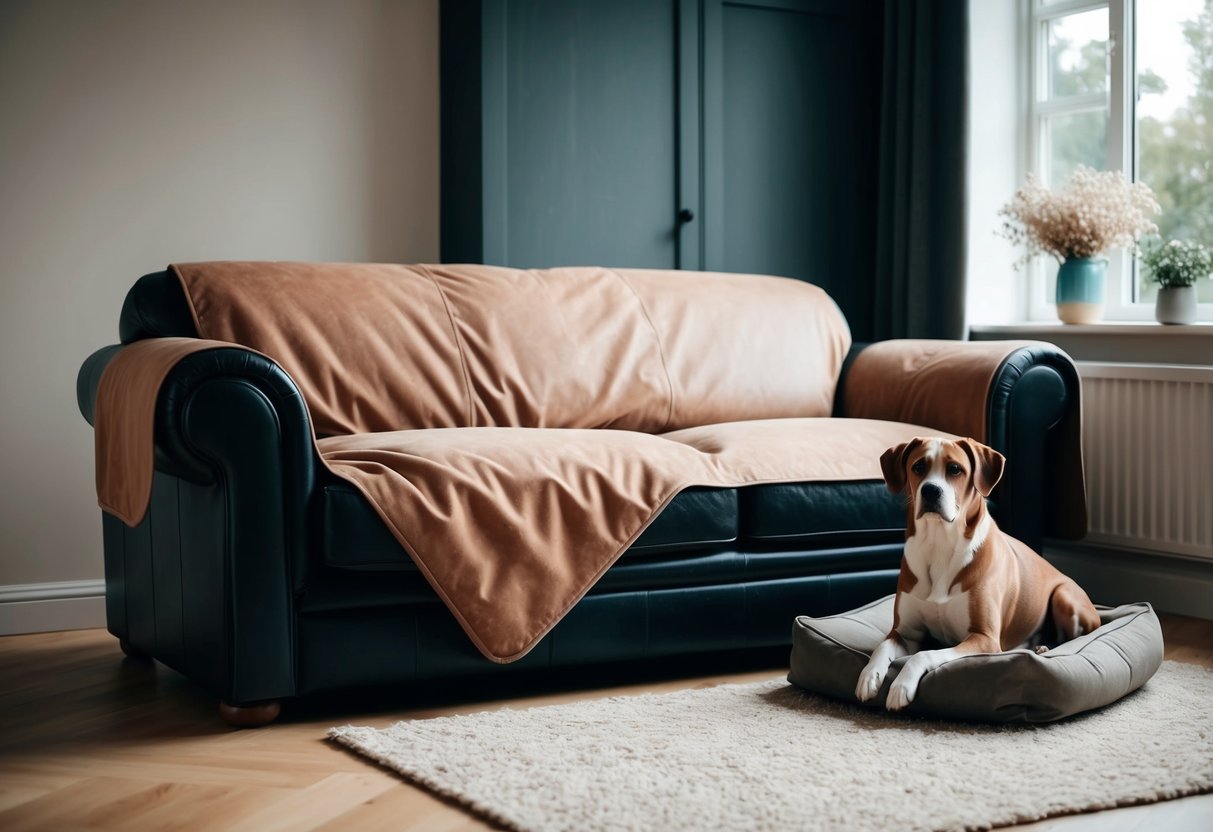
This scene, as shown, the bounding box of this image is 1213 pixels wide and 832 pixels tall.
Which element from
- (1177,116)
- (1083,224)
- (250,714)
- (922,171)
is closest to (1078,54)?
(1177,116)

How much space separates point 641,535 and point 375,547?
0.54 m

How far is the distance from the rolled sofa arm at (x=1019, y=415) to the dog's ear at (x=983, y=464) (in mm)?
583

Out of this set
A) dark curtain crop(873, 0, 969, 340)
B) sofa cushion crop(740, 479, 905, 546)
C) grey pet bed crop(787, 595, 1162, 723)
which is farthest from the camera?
dark curtain crop(873, 0, 969, 340)

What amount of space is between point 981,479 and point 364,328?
4.67 ft

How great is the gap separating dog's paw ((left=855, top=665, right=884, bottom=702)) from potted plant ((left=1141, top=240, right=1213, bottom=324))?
1.77m

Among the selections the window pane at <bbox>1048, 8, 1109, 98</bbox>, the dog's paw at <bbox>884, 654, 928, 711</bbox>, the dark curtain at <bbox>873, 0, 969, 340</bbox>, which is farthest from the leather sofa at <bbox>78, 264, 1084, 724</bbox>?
the window pane at <bbox>1048, 8, 1109, 98</bbox>

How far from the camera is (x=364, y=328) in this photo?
2.84 metres

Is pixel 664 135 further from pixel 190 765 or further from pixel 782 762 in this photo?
pixel 190 765

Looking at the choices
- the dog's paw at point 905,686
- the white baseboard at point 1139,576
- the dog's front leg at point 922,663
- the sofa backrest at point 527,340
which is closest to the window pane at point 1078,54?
the sofa backrest at point 527,340

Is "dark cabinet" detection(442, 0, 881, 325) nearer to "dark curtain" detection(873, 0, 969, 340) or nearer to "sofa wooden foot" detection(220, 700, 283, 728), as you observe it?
"dark curtain" detection(873, 0, 969, 340)

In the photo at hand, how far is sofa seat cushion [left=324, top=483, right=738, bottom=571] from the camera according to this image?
7.21 feet

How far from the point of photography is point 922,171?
389cm

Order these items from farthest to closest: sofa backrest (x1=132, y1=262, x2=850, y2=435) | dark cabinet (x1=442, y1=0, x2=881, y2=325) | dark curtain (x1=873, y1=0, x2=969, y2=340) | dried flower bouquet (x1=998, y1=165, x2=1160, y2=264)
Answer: dark curtain (x1=873, y1=0, x2=969, y2=340) → dark cabinet (x1=442, y1=0, x2=881, y2=325) → dried flower bouquet (x1=998, y1=165, x2=1160, y2=264) → sofa backrest (x1=132, y1=262, x2=850, y2=435)

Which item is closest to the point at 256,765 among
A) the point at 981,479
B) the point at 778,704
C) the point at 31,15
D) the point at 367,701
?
the point at 367,701
